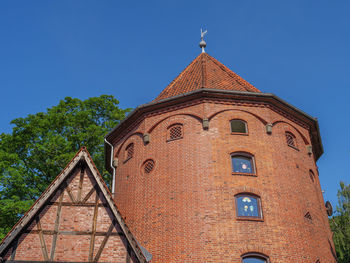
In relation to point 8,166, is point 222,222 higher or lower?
lower

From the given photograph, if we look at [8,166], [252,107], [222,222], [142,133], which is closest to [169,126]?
[142,133]

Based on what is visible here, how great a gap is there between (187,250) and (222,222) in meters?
1.66

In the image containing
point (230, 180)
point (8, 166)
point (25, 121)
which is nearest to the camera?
point (230, 180)

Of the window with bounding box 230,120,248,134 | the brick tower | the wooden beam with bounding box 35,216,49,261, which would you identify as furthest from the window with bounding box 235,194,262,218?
the wooden beam with bounding box 35,216,49,261

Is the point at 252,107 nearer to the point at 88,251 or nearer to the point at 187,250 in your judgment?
the point at 187,250

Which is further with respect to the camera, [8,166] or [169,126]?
[8,166]

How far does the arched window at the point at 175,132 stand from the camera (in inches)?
702

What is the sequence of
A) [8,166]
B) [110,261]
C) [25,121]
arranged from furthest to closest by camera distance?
[25,121], [8,166], [110,261]

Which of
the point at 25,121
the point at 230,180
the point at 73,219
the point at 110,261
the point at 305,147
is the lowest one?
the point at 110,261

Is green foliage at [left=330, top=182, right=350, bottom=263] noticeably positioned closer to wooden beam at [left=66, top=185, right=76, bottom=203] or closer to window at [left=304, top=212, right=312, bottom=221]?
window at [left=304, top=212, right=312, bottom=221]

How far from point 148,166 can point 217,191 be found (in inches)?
146

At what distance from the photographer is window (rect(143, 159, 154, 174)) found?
58.1 ft

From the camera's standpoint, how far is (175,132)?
59.1 feet

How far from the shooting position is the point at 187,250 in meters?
14.7
